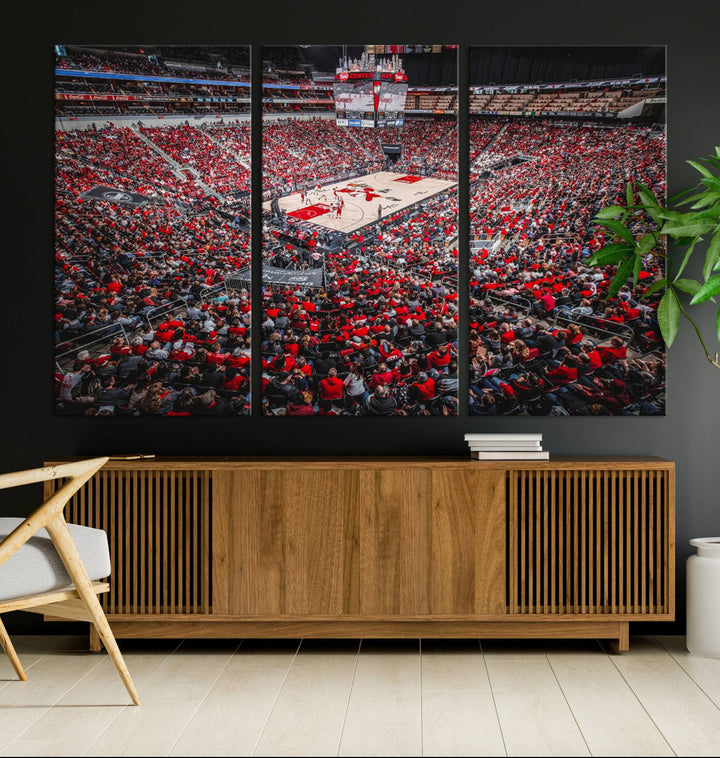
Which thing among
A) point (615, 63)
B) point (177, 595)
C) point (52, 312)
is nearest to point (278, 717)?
point (177, 595)

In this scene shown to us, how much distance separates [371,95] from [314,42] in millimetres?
336

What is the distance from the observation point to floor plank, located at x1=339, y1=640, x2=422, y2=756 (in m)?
2.37

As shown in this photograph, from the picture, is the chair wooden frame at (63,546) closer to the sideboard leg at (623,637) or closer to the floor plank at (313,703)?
the floor plank at (313,703)

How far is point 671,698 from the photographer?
2730mm

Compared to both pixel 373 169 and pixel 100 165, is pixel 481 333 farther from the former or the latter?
pixel 100 165

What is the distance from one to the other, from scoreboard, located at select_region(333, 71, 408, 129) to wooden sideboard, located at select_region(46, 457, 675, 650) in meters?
1.49

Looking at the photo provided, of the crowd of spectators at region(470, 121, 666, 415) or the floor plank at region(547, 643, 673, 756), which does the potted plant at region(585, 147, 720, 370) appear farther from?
the floor plank at region(547, 643, 673, 756)

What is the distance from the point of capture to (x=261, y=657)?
3207mm

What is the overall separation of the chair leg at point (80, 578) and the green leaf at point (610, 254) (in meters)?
2.23

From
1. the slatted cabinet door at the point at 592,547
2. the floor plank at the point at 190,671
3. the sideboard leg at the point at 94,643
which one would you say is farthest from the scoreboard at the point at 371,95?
the sideboard leg at the point at 94,643

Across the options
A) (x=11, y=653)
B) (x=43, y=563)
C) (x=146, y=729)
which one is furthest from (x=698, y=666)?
(x=11, y=653)

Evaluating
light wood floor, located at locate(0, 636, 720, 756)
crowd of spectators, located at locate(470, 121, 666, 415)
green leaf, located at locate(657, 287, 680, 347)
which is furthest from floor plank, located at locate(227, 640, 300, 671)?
green leaf, located at locate(657, 287, 680, 347)

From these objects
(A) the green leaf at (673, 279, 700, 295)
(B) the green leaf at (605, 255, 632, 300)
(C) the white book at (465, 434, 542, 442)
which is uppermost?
(B) the green leaf at (605, 255, 632, 300)

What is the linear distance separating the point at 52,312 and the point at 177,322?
541 millimetres
